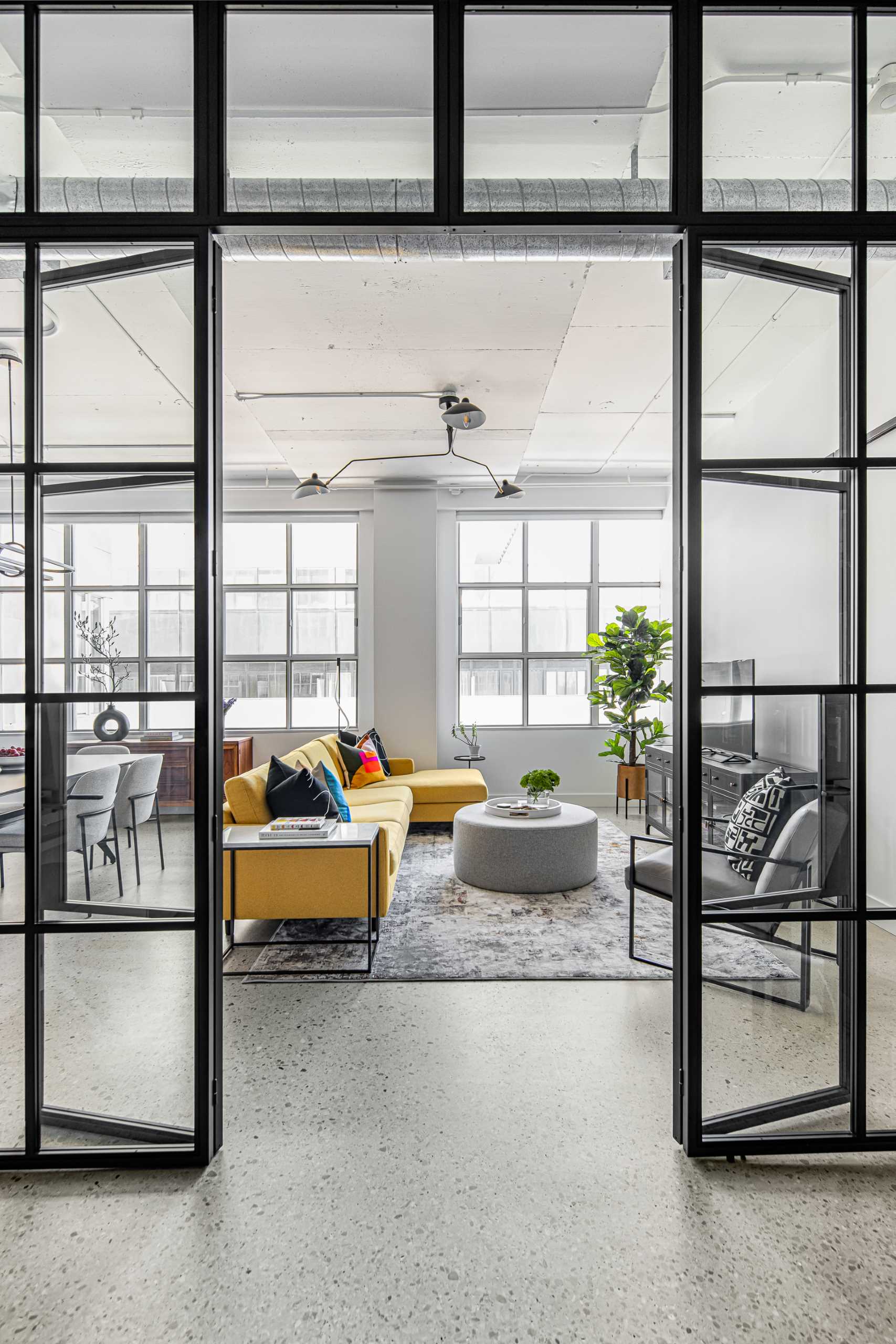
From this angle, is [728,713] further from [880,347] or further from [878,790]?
[880,347]

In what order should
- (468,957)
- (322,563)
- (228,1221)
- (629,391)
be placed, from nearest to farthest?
A: 1. (228,1221)
2. (468,957)
3. (629,391)
4. (322,563)

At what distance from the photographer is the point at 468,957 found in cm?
336

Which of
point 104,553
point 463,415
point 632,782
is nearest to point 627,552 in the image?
point 632,782

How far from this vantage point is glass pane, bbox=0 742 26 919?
6.50 ft

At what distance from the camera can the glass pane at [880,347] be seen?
1994 millimetres

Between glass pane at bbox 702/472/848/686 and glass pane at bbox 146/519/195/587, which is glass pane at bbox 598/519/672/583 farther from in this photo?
glass pane at bbox 146/519/195/587

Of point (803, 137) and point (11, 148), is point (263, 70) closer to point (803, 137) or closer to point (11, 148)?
point (11, 148)

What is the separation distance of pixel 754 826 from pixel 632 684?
4659 millimetres

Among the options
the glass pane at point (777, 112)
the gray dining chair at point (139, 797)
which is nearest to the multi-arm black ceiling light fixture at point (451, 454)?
the glass pane at point (777, 112)

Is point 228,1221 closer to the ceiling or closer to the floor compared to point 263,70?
closer to the floor

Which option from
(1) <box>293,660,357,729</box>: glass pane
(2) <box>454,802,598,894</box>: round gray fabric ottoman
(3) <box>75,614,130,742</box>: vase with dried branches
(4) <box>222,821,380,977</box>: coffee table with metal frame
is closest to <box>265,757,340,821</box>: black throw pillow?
(4) <box>222,821,380,977</box>: coffee table with metal frame

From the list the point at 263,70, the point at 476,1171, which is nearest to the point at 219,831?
the point at 476,1171

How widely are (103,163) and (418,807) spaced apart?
4.66 metres

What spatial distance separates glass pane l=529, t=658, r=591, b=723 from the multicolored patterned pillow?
2.00 metres
